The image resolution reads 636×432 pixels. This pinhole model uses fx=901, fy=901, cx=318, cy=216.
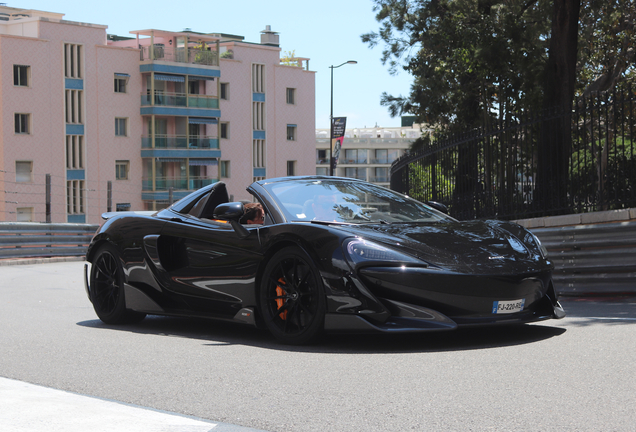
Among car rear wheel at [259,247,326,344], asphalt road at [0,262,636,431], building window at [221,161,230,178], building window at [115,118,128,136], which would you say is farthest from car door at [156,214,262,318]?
building window at [221,161,230,178]

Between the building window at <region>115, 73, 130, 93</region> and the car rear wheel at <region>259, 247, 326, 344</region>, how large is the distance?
63.4 m

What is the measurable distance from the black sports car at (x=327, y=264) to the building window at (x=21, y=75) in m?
56.3

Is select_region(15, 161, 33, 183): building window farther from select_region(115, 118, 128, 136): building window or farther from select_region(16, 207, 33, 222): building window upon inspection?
select_region(115, 118, 128, 136): building window

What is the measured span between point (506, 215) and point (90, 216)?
5513cm

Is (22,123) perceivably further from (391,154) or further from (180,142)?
(391,154)

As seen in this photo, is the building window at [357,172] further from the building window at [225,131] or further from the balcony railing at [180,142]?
the balcony railing at [180,142]

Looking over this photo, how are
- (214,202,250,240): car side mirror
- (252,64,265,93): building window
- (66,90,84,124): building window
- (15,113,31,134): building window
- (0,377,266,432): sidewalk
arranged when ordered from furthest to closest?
1. (252,64,265,93): building window
2. (66,90,84,124): building window
3. (15,113,31,134): building window
4. (214,202,250,240): car side mirror
5. (0,377,266,432): sidewalk

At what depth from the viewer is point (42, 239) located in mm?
23312

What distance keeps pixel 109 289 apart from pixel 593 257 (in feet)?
16.4

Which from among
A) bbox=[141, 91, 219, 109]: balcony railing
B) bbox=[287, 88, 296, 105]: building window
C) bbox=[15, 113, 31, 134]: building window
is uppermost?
bbox=[287, 88, 296, 105]: building window

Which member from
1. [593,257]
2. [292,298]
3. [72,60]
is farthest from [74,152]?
[292,298]

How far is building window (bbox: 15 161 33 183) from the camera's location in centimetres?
6141

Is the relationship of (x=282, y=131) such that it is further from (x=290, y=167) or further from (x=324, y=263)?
(x=324, y=263)

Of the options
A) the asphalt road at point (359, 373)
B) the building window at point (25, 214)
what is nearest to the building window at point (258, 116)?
the building window at point (25, 214)
